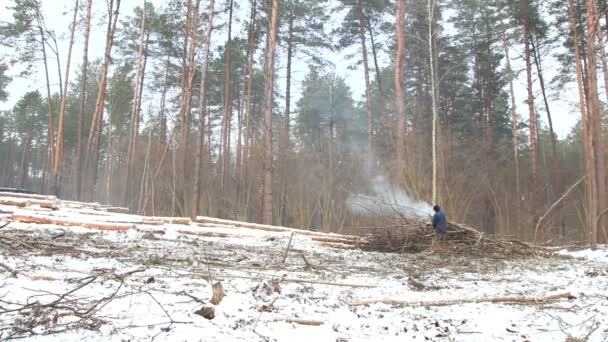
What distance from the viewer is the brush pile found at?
31.6ft

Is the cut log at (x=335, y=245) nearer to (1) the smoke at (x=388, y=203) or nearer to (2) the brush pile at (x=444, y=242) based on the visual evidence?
(2) the brush pile at (x=444, y=242)

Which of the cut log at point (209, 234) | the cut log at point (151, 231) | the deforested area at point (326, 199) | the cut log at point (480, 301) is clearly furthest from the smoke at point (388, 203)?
the cut log at point (480, 301)

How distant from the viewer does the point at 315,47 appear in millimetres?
23922

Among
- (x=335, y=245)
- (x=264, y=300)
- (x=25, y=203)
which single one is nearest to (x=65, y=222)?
(x=25, y=203)

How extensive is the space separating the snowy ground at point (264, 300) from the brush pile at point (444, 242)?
241 centimetres

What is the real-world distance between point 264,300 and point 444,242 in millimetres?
7265

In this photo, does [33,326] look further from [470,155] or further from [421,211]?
[470,155]

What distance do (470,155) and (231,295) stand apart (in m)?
19.8

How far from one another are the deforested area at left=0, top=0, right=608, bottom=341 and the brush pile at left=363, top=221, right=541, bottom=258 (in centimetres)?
5

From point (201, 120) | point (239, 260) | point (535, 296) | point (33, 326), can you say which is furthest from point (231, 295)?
point (201, 120)

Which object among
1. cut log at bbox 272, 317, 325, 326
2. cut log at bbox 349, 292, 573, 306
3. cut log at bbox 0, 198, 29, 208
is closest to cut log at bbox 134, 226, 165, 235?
cut log at bbox 0, 198, 29, 208

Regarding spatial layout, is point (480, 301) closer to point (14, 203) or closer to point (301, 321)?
point (301, 321)

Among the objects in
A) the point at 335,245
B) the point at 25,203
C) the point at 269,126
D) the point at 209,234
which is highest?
the point at 269,126

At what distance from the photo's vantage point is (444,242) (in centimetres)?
1002
